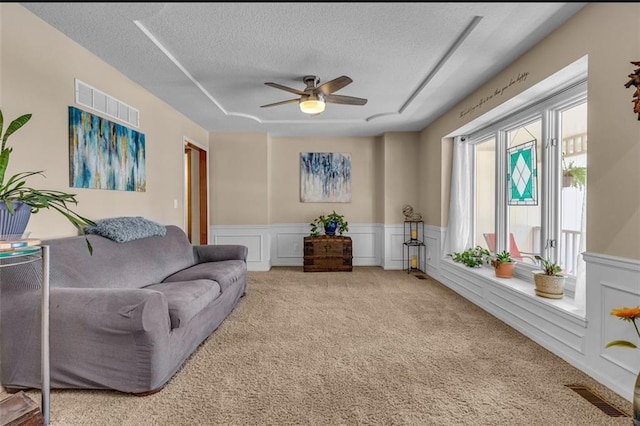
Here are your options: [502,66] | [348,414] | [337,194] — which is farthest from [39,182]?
[337,194]

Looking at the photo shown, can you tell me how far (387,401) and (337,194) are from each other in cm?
467

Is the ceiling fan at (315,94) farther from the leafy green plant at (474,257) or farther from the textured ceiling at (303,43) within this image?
the leafy green plant at (474,257)

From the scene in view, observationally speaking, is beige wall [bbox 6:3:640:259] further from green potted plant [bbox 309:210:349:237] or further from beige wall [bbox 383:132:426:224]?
green potted plant [bbox 309:210:349:237]

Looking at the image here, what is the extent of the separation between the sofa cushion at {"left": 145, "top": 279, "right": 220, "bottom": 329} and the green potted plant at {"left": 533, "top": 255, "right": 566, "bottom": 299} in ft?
9.09

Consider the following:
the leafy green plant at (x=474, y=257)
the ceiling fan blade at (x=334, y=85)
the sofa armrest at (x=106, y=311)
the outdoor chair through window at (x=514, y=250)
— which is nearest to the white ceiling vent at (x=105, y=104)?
the sofa armrest at (x=106, y=311)

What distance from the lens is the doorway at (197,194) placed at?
592cm

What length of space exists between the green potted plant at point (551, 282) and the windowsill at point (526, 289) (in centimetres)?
4

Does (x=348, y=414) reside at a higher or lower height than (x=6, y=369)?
lower

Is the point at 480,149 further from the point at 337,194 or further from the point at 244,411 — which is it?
the point at 244,411

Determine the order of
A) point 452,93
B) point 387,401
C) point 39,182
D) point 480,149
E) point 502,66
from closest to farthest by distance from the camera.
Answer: point 387,401, point 39,182, point 502,66, point 452,93, point 480,149

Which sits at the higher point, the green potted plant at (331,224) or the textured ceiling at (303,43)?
the textured ceiling at (303,43)

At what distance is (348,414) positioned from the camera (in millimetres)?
1800

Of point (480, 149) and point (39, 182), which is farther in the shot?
point (480, 149)

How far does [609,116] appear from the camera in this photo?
2.06 m
